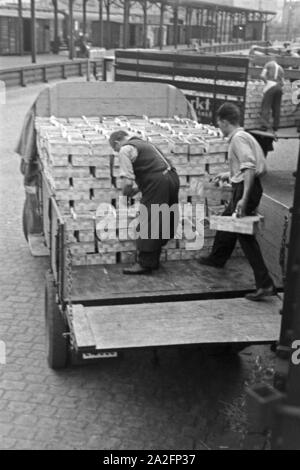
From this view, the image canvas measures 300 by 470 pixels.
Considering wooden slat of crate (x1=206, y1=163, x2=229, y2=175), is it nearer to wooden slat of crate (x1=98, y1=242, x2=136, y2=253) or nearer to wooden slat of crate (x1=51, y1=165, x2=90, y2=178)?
wooden slat of crate (x1=98, y1=242, x2=136, y2=253)

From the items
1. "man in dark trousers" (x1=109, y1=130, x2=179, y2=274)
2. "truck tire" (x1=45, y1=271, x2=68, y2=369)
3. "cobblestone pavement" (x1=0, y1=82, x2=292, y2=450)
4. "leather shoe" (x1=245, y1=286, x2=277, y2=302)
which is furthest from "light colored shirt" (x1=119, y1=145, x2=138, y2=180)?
"cobblestone pavement" (x1=0, y1=82, x2=292, y2=450)

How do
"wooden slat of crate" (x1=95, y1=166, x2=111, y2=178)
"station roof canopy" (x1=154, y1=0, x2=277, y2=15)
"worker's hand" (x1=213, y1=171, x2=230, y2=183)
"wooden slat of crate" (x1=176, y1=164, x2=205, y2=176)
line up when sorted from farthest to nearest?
"station roof canopy" (x1=154, y1=0, x2=277, y2=15)
"wooden slat of crate" (x1=176, y1=164, x2=205, y2=176)
"worker's hand" (x1=213, y1=171, x2=230, y2=183)
"wooden slat of crate" (x1=95, y1=166, x2=111, y2=178)

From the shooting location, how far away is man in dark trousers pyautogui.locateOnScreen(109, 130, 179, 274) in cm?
611

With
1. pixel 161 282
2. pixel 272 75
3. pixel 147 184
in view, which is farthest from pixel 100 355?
pixel 272 75

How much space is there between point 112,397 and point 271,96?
10.1 metres

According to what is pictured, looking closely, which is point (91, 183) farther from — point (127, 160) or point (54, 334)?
point (54, 334)

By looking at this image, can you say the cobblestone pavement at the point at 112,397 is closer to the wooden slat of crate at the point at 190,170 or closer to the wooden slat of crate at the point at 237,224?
the wooden slat of crate at the point at 237,224

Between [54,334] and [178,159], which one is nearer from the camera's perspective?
[54,334]

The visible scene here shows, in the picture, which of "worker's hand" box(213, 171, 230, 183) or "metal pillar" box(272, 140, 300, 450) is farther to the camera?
"worker's hand" box(213, 171, 230, 183)

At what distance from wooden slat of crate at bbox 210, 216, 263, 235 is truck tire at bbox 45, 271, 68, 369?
63.5 inches

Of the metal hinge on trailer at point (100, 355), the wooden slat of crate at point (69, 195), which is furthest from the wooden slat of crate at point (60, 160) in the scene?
the metal hinge on trailer at point (100, 355)

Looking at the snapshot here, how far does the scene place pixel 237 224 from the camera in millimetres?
5898

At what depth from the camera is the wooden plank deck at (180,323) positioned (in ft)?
15.5
